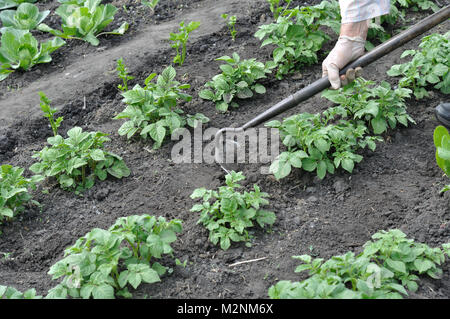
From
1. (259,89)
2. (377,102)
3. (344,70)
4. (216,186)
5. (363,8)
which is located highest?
(363,8)

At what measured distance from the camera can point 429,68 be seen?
3.90 metres

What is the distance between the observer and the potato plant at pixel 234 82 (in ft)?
13.4

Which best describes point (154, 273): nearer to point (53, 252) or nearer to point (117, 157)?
point (53, 252)

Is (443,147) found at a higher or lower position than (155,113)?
higher

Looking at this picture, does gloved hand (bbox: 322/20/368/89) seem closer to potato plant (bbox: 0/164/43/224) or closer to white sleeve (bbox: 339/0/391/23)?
white sleeve (bbox: 339/0/391/23)

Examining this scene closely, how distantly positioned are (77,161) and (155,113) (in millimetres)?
666

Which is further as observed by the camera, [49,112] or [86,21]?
[86,21]

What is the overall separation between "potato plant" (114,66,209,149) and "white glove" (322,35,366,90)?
3.27ft

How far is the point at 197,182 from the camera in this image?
352 cm

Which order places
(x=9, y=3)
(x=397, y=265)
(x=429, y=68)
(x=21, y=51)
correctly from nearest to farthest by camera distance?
(x=397, y=265)
(x=429, y=68)
(x=21, y=51)
(x=9, y=3)

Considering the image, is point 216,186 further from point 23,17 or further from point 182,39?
point 23,17

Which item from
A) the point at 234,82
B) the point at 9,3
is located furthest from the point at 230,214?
the point at 9,3

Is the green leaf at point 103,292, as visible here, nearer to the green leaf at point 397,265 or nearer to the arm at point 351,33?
the green leaf at point 397,265

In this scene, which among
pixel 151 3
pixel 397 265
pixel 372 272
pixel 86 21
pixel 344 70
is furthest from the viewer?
pixel 151 3
